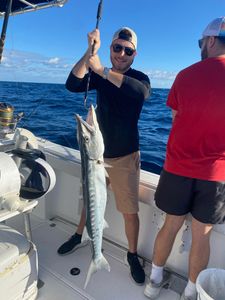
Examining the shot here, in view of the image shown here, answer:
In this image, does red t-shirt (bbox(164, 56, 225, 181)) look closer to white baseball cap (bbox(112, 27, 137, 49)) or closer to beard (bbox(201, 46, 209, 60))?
beard (bbox(201, 46, 209, 60))

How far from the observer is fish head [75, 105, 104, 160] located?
5.04 feet

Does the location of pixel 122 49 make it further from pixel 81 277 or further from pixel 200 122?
pixel 81 277

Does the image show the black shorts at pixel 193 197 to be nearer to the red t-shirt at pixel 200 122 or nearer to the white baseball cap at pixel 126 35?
the red t-shirt at pixel 200 122

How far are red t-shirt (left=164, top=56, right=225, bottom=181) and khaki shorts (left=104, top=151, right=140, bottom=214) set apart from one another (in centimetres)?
49

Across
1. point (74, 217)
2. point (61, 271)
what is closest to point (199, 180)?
point (61, 271)

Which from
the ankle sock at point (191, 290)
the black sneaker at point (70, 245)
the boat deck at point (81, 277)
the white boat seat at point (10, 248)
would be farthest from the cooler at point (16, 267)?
the ankle sock at point (191, 290)

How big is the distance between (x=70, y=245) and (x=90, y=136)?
1.45 meters

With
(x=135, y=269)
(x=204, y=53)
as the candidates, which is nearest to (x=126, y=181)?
(x=135, y=269)

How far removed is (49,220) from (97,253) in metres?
1.38

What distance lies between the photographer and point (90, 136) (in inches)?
62.4

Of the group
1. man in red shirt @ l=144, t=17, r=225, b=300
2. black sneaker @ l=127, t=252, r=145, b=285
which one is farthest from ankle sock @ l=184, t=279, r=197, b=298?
black sneaker @ l=127, t=252, r=145, b=285

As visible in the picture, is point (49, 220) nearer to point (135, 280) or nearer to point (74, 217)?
point (74, 217)

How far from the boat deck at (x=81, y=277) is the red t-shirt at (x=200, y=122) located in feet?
3.28

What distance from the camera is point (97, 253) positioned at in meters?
1.91
